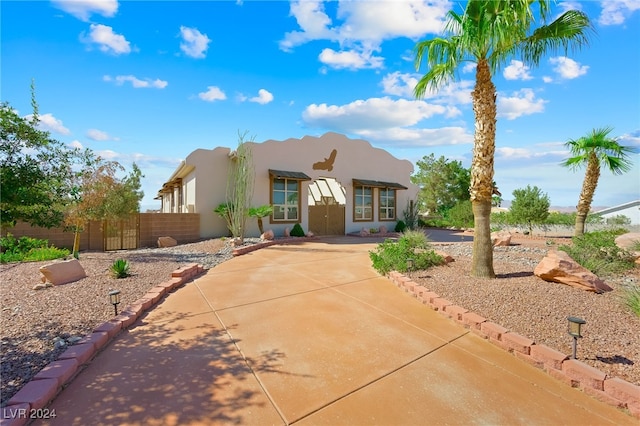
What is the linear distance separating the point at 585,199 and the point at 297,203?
1401 centimetres

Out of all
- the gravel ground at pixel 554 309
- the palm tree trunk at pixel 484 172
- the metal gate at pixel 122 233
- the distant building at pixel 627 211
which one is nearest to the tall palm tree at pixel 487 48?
the palm tree trunk at pixel 484 172

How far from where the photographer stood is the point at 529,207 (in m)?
16.4

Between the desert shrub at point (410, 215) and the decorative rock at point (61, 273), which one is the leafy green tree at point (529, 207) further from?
the decorative rock at point (61, 273)

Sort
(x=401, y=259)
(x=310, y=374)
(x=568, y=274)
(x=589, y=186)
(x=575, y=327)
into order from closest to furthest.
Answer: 1. (x=310, y=374)
2. (x=575, y=327)
3. (x=568, y=274)
4. (x=401, y=259)
5. (x=589, y=186)

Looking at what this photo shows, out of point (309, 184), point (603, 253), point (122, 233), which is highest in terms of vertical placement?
point (309, 184)

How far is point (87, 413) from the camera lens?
2410 millimetres

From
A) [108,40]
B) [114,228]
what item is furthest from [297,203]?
[108,40]

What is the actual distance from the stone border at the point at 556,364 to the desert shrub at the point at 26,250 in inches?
427

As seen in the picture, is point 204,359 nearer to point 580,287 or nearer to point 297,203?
point 580,287

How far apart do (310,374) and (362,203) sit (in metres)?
15.1

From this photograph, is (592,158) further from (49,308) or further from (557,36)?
(49,308)

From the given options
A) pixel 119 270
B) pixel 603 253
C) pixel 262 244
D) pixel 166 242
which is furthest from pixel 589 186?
pixel 166 242

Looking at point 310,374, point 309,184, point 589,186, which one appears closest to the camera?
point 310,374

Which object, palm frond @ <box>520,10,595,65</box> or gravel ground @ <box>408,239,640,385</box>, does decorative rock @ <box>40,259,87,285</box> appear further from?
palm frond @ <box>520,10,595,65</box>
